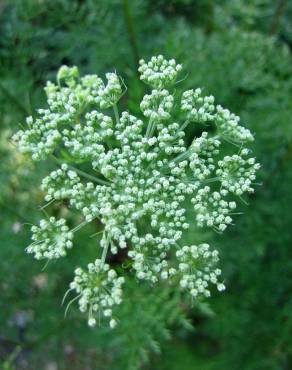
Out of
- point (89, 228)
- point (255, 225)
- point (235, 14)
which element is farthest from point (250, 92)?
point (89, 228)

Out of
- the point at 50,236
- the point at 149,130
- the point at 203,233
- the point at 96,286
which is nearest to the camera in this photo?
the point at 96,286

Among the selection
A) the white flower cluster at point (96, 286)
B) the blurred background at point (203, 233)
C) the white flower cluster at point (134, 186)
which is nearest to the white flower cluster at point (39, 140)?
the white flower cluster at point (134, 186)

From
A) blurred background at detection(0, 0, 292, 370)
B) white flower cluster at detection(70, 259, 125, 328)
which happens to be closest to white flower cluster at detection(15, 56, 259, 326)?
white flower cluster at detection(70, 259, 125, 328)

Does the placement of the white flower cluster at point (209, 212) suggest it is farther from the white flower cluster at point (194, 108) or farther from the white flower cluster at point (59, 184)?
the white flower cluster at point (59, 184)

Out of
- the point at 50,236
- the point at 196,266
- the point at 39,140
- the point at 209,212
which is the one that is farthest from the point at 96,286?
the point at 39,140

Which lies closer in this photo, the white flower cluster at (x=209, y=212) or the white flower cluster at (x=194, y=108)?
the white flower cluster at (x=209, y=212)

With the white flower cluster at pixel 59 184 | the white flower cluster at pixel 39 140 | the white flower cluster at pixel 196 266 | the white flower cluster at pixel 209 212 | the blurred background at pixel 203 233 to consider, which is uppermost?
the white flower cluster at pixel 39 140

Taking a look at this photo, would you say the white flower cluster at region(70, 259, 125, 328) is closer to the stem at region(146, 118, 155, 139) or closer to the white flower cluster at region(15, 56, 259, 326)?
the white flower cluster at region(15, 56, 259, 326)

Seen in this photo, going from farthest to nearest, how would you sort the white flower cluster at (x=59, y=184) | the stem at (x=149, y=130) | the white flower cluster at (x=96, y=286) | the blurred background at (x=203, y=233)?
the blurred background at (x=203, y=233) < the stem at (x=149, y=130) < the white flower cluster at (x=59, y=184) < the white flower cluster at (x=96, y=286)

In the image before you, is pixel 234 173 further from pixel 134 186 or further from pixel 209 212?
pixel 134 186
